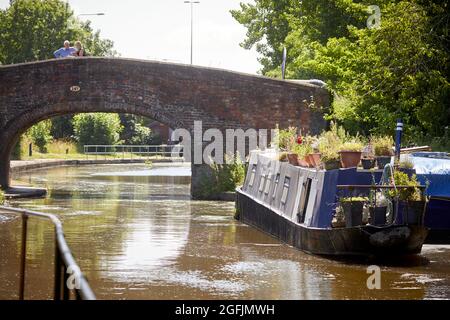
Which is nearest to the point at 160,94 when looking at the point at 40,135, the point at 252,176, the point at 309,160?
the point at 252,176

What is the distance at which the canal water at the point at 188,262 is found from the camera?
34.0 feet

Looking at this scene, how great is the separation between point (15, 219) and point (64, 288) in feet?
41.9

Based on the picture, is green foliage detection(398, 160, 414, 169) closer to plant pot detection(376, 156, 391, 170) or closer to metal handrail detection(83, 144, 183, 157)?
plant pot detection(376, 156, 391, 170)

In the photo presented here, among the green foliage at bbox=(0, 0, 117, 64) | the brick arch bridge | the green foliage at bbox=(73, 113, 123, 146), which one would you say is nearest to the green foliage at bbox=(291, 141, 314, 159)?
the brick arch bridge

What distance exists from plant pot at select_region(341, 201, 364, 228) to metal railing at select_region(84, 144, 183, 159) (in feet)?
112

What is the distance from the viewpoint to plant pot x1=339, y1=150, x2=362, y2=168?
1341cm

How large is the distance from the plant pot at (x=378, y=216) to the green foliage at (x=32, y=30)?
38804mm

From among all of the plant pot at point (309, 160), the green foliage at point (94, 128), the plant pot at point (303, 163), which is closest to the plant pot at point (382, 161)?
the plant pot at point (309, 160)

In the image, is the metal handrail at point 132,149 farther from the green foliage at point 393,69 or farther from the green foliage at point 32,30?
the green foliage at point 393,69

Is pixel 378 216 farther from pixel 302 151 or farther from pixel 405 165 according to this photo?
pixel 302 151

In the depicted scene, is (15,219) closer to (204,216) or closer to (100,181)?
(204,216)

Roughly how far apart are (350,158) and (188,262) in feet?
8.73
